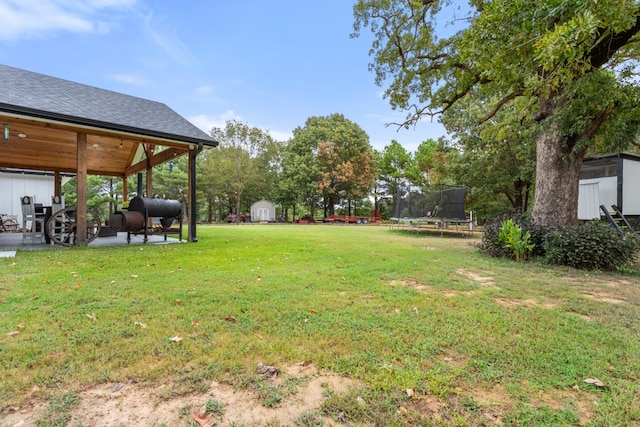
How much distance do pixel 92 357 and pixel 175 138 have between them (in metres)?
6.53

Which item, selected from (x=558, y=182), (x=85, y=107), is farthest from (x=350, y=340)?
(x=85, y=107)

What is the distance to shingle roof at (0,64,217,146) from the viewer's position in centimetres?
570

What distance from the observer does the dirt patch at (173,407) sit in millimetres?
1312

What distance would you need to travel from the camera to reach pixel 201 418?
4.36 feet

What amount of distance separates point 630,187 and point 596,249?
578 cm

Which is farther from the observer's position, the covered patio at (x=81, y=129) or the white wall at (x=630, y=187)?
the white wall at (x=630, y=187)

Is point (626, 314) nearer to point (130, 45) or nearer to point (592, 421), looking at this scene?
point (592, 421)

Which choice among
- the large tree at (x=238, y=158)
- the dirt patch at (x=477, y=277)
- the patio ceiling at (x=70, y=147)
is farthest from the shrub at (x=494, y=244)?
the large tree at (x=238, y=158)

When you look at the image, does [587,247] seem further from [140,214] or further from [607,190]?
[140,214]

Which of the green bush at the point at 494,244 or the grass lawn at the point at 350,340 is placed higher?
the green bush at the point at 494,244

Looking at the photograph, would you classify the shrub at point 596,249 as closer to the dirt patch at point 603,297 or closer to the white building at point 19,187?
the dirt patch at point 603,297

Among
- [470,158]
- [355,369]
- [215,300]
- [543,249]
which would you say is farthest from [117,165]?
[470,158]

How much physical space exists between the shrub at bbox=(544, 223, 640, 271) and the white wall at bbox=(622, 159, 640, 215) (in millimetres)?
4505

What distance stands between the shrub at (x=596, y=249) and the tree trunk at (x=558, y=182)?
0.81m
